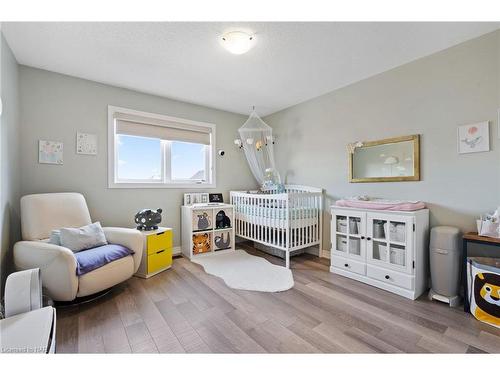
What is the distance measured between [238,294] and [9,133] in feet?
8.44

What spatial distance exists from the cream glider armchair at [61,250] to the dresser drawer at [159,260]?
1.01 feet

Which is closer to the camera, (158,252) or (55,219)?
(55,219)

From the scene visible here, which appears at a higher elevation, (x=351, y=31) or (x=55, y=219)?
(x=351, y=31)

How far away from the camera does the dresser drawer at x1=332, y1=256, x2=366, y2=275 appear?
7.82ft

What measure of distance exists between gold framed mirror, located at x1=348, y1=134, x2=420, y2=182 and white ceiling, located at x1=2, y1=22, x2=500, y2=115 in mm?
827

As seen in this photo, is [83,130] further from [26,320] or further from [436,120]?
[436,120]

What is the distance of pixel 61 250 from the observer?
1.70 metres

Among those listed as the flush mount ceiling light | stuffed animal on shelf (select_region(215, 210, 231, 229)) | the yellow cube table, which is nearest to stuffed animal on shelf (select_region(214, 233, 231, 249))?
stuffed animal on shelf (select_region(215, 210, 231, 229))

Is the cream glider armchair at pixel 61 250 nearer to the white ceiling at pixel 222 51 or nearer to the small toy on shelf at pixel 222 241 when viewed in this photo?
the small toy on shelf at pixel 222 241

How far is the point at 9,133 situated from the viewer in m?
1.98

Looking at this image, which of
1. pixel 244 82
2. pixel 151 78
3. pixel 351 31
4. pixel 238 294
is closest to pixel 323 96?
pixel 244 82

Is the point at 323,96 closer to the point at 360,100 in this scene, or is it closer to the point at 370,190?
the point at 360,100

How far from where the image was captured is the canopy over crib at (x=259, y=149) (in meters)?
3.53

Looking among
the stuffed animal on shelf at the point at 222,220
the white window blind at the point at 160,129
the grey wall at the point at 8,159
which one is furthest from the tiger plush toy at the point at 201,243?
the grey wall at the point at 8,159
